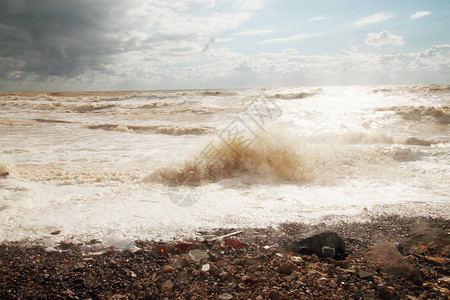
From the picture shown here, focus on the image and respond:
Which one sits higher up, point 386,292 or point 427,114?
point 427,114

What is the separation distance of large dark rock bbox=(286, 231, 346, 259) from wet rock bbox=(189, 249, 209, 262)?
766mm

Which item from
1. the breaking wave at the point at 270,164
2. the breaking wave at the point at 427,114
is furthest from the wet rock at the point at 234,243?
the breaking wave at the point at 427,114

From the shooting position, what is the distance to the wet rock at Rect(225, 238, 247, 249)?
262 cm

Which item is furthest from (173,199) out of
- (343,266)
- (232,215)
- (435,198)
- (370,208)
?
(435,198)

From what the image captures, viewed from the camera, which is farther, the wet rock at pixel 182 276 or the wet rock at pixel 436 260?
the wet rock at pixel 436 260

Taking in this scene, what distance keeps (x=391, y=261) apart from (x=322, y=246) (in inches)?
20.9

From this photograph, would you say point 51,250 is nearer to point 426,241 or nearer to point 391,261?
point 391,261

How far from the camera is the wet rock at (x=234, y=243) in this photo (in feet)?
8.59

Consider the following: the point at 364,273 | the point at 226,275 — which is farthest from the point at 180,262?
the point at 364,273

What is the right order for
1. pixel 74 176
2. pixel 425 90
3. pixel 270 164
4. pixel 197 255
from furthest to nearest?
1. pixel 425 90
2. pixel 270 164
3. pixel 74 176
4. pixel 197 255

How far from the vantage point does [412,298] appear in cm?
184

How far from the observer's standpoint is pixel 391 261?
218 centimetres

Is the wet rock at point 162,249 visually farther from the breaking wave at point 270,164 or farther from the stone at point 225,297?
the breaking wave at point 270,164

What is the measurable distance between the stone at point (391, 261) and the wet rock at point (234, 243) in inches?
42.2
